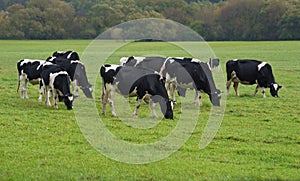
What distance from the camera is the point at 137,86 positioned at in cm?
1548

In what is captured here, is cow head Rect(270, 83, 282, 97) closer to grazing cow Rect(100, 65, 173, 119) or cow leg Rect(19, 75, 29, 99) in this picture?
grazing cow Rect(100, 65, 173, 119)

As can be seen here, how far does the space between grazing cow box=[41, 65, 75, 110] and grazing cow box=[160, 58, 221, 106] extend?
→ 150 inches

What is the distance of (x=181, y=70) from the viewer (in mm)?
18859

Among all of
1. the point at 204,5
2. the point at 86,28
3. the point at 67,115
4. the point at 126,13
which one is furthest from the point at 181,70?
the point at 204,5

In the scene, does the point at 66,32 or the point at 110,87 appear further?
the point at 66,32

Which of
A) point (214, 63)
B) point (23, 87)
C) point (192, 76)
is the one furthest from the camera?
point (214, 63)

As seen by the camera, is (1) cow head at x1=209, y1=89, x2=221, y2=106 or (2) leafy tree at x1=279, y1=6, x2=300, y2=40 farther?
(2) leafy tree at x1=279, y1=6, x2=300, y2=40

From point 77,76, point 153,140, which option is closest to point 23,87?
point 77,76

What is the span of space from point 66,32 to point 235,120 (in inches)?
3079

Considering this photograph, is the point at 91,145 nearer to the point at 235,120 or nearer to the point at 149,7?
the point at 235,120

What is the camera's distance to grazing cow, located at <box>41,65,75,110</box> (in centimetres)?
1688

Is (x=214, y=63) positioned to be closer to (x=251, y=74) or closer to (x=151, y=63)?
(x=251, y=74)

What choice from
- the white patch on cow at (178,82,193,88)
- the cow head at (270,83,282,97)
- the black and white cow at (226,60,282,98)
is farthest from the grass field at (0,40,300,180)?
the black and white cow at (226,60,282,98)

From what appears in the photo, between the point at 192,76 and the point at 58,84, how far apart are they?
182 inches
